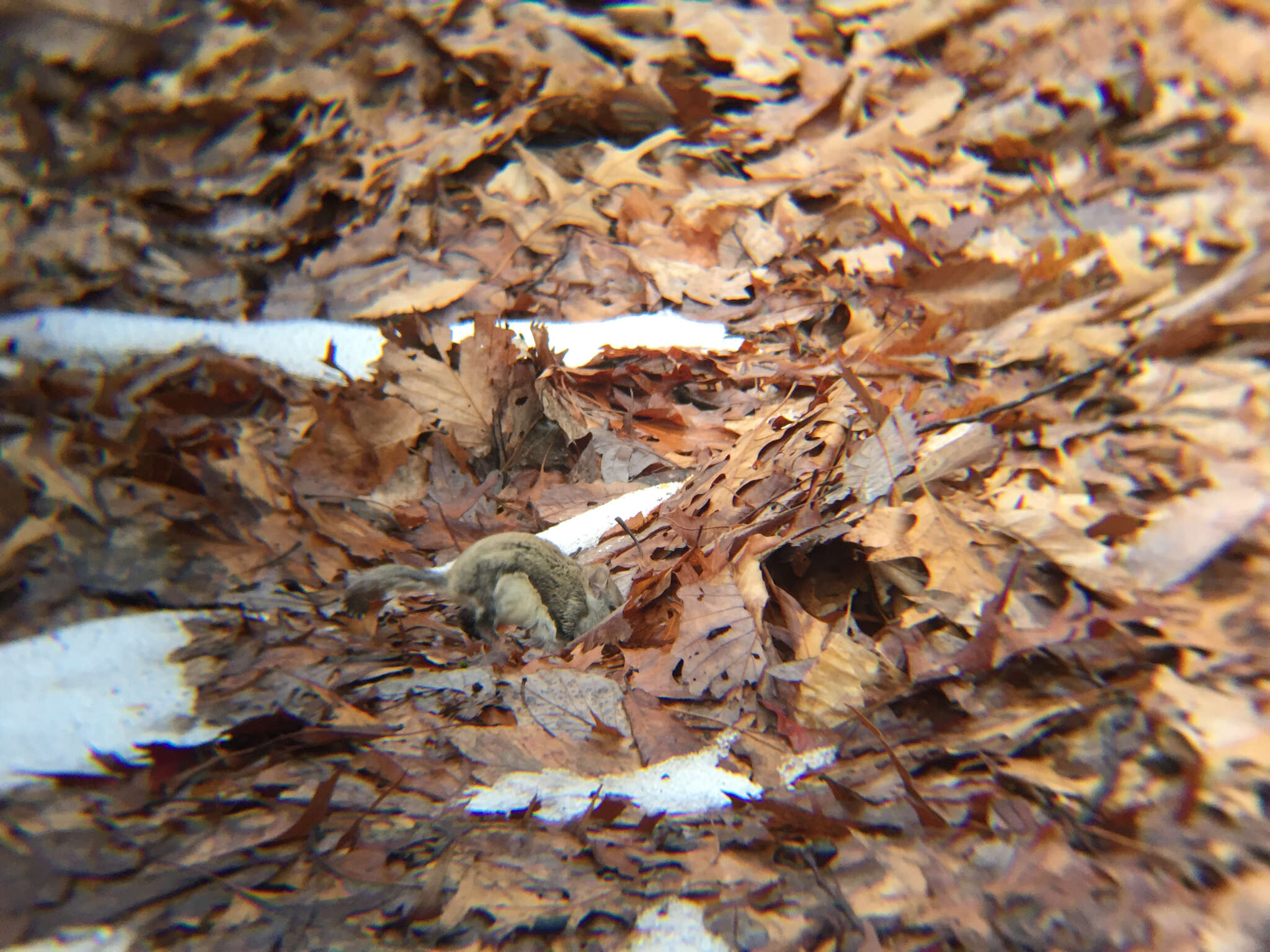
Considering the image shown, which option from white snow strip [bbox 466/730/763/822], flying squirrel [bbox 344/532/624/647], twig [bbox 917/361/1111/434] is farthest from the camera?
flying squirrel [bbox 344/532/624/647]

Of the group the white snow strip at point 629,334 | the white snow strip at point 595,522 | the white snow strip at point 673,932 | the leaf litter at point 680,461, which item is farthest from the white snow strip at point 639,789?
the white snow strip at point 629,334

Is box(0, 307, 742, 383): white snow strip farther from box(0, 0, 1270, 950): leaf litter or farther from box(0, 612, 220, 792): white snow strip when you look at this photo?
box(0, 612, 220, 792): white snow strip

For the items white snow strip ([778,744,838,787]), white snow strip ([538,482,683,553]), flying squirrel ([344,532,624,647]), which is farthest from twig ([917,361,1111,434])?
flying squirrel ([344,532,624,647])

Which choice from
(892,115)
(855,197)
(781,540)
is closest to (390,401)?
(781,540)

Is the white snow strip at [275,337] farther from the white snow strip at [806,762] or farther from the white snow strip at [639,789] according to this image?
the white snow strip at [806,762]

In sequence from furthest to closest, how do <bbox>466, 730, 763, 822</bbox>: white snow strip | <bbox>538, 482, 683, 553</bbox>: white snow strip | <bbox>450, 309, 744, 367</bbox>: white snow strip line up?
1. <bbox>450, 309, 744, 367</bbox>: white snow strip
2. <bbox>538, 482, 683, 553</bbox>: white snow strip
3. <bbox>466, 730, 763, 822</bbox>: white snow strip

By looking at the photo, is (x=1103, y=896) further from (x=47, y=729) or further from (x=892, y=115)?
(x=892, y=115)

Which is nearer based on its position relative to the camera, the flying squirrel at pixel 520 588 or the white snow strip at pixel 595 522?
the flying squirrel at pixel 520 588
